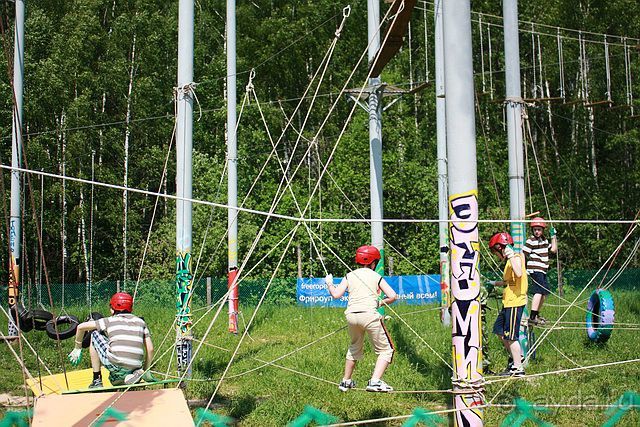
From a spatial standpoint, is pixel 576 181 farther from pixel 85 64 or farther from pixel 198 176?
pixel 85 64

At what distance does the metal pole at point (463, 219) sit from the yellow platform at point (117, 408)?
6.73ft

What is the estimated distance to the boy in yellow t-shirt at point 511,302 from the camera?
8.57 m

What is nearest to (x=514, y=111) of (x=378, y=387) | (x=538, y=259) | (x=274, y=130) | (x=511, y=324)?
(x=538, y=259)

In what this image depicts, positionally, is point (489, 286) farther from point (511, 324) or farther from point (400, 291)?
point (400, 291)

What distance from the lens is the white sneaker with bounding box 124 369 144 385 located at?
7.37m

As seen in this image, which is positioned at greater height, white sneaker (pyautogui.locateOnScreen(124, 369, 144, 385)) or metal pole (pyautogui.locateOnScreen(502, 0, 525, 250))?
metal pole (pyautogui.locateOnScreen(502, 0, 525, 250))

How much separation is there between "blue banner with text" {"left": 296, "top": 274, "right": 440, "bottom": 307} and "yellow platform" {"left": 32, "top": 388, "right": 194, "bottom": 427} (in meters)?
15.7

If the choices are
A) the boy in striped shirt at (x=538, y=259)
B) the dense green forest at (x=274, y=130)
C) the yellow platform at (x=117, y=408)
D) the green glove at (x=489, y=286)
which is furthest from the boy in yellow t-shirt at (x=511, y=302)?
the dense green forest at (x=274, y=130)

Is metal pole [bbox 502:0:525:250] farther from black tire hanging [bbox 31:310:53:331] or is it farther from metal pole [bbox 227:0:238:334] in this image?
black tire hanging [bbox 31:310:53:331]

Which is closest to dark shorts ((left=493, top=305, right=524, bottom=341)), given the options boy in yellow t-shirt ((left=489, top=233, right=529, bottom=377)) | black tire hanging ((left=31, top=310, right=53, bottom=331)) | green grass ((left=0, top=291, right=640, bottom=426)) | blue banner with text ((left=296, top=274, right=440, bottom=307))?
boy in yellow t-shirt ((left=489, top=233, right=529, bottom=377))

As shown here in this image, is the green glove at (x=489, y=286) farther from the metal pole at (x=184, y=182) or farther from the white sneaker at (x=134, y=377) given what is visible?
the white sneaker at (x=134, y=377)

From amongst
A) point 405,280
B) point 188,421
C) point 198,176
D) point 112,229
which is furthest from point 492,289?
point 112,229

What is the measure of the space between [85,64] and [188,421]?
87.5ft

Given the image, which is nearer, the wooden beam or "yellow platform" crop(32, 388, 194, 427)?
"yellow platform" crop(32, 388, 194, 427)
